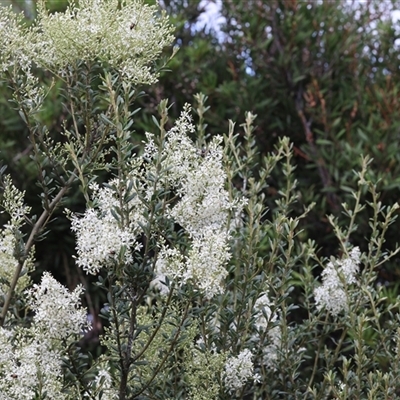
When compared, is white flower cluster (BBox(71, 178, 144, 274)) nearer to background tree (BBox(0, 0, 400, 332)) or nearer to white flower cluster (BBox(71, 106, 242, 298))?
white flower cluster (BBox(71, 106, 242, 298))

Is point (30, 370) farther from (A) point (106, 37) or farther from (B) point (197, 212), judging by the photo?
(A) point (106, 37)

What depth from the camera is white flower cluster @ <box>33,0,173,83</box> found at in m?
1.74

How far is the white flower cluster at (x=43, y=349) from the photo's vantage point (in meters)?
1.64

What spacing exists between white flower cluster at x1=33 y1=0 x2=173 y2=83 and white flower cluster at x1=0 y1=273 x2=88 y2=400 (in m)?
0.52

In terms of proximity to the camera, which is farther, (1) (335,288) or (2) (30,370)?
(1) (335,288)

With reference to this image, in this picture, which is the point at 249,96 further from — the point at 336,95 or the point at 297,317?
the point at 297,317

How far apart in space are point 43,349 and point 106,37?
73 centimetres

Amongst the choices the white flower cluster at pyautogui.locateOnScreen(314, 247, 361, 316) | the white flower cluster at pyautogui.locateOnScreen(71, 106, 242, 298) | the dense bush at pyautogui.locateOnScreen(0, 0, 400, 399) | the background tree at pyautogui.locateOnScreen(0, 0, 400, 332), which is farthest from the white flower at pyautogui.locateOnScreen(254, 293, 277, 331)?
the background tree at pyautogui.locateOnScreen(0, 0, 400, 332)

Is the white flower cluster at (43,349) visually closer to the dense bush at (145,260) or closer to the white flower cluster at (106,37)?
the dense bush at (145,260)

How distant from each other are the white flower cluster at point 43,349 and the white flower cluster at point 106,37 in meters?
0.52

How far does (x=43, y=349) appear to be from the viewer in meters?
1.68

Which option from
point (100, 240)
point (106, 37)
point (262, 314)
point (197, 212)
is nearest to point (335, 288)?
point (262, 314)

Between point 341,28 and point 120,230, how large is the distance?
3.46 meters

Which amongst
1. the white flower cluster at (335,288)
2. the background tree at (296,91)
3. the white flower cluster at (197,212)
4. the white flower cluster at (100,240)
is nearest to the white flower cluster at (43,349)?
the white flower cluster at (100,240)
